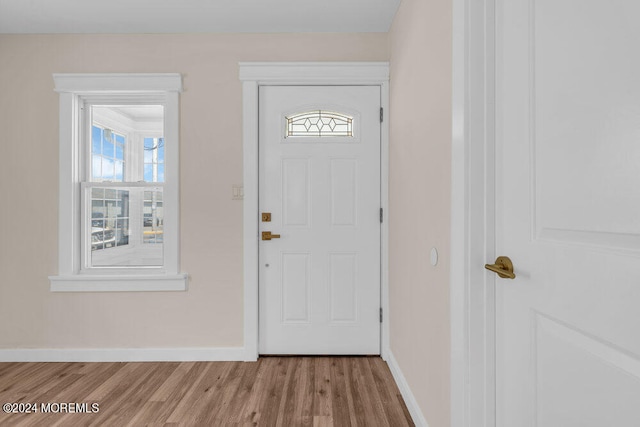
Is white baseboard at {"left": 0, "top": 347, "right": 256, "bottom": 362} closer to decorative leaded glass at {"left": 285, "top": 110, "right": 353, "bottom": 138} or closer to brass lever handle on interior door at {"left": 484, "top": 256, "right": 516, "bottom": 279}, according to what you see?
decorative leaded glass at {"left": 285, "top": 110, "right": 353, "bottom": 138}

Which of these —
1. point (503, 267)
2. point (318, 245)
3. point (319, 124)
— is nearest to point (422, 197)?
point (503, 267)

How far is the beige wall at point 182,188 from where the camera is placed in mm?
2629

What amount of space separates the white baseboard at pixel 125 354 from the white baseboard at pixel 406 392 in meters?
1.03

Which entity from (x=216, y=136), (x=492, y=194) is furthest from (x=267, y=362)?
(x=492, y=194)

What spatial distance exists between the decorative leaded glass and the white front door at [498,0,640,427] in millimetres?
1624

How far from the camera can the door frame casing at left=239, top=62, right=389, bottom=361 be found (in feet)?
8.57

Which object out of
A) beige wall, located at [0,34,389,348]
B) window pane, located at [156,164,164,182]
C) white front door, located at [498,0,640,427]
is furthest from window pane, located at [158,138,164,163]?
white front door, located at [498,0,640,427]

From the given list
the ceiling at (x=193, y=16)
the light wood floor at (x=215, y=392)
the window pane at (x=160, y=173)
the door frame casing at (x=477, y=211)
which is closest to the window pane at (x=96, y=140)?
the window pane at (x=160, y=173)

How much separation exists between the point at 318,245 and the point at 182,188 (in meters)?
1.13

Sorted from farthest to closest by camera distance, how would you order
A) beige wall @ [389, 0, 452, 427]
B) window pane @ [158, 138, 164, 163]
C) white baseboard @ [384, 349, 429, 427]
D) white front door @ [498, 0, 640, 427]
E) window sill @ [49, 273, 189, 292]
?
window pane @ [158, 138, 164, 163]
window sill @ [49, 273, 189, 292]
white baseboard @ [384, 349, 429, 427]
beige wall @ [389, 0, 452, 427]
white front door @ [498, 0, 640, 427]

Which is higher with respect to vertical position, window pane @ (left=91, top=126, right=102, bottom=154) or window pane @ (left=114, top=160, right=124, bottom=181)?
window pane @ (left=91, top=126, right=102, bottom=154)

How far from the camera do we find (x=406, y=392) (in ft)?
6.60

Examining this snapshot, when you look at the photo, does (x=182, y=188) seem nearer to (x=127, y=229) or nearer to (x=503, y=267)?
(x=127, y=229)

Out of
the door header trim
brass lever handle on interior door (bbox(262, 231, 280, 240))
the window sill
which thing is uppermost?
the door header trim
